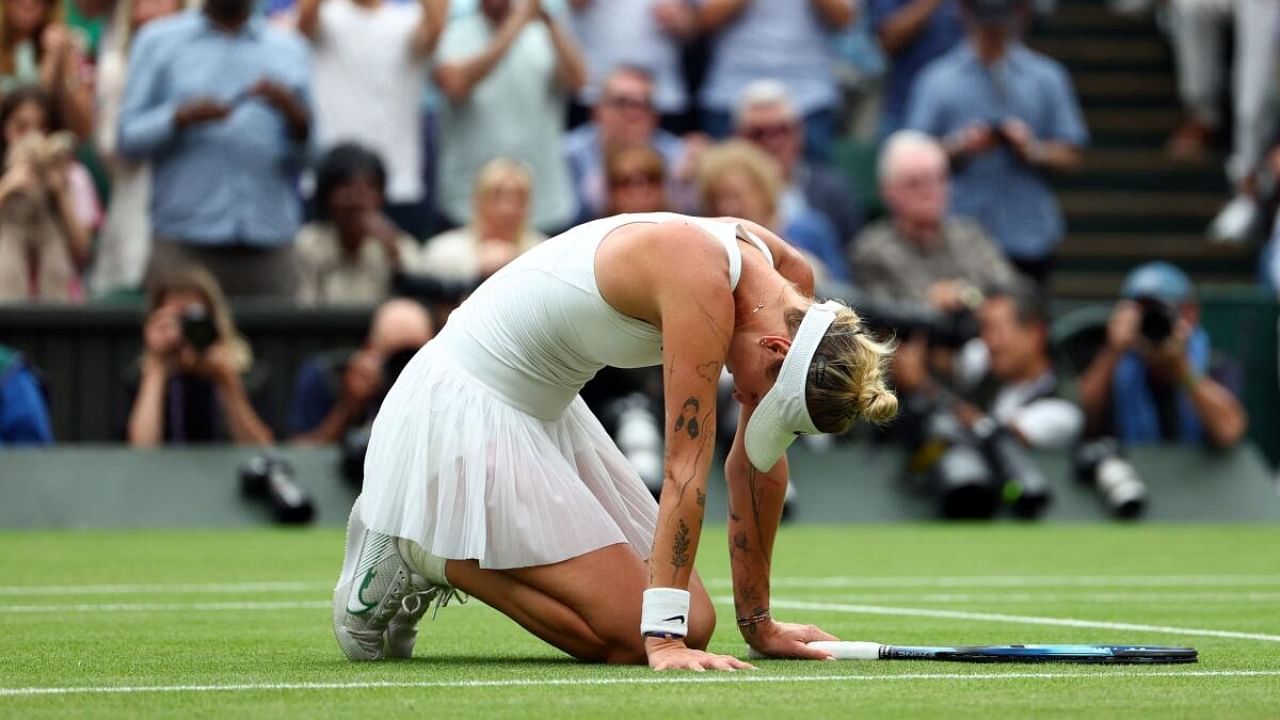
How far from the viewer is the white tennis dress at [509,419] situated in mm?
6391

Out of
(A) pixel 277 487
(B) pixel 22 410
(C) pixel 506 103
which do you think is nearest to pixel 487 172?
(C) pixel 506 103

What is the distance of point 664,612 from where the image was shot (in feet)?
19.8

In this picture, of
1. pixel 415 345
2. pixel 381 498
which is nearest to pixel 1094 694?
pixel 381 498

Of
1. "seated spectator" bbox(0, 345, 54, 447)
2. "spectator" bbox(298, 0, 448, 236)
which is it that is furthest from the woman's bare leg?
"spectator" bbox(298, 0, 448, 236)

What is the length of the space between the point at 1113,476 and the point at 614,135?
3852 millimetres

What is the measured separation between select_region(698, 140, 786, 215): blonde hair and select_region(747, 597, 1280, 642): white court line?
196 inches

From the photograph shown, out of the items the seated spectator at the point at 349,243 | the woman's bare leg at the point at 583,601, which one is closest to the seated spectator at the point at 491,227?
the seated spectator at the point at 349,243

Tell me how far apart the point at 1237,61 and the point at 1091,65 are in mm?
1787

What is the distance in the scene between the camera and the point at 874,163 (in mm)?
17359

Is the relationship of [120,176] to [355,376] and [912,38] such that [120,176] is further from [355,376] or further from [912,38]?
[912,38]

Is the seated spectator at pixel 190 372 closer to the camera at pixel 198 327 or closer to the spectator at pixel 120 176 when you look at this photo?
the camera at pixel 198 327

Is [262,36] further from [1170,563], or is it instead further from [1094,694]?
[1094,694]

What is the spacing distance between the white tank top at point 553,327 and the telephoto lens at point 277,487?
253 inches

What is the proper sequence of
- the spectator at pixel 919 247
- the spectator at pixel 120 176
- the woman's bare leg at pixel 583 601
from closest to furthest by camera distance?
the woman's bare leg at pixel 583 601 < the spectator at pixel 120 176 < the spectator at pixel 919 247
